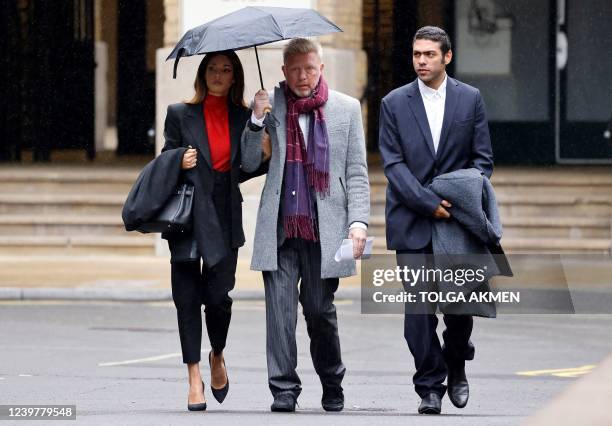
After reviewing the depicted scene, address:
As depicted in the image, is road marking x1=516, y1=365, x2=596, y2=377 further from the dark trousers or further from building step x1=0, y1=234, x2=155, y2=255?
building step x1=0, y1=234, x2=155, y2=255

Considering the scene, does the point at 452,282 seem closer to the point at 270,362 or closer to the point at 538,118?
the point at 270,362

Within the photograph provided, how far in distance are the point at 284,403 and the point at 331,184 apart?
44.9 inches

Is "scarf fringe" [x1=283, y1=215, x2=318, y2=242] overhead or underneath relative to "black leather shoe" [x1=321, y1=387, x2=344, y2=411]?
overhead

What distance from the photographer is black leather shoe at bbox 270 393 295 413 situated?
7957 mm

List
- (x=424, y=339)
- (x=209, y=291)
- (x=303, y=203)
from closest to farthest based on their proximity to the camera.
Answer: (x=303, y=203), (x=424, y=339), (x=209, y=291)

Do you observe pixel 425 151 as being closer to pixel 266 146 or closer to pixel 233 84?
pixel 266 146

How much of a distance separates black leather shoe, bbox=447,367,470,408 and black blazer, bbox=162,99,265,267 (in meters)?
1.32

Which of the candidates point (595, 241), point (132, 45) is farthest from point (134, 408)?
point (132, 45)

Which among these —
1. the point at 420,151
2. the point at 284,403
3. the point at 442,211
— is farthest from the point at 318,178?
the point at 284,403

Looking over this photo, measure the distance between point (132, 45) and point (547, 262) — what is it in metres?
12.2

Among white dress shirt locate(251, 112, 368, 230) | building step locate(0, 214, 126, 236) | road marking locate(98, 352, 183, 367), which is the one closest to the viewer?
white dress shirt locate(251, 112, 368, 230)

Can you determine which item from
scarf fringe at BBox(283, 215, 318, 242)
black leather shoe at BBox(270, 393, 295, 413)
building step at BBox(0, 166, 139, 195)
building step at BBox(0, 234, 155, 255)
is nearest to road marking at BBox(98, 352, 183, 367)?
black leather shoe at BBox(270, 393, 295, 413)

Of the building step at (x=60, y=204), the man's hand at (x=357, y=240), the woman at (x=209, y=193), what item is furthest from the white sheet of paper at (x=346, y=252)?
the building step at (x=60, y=204)

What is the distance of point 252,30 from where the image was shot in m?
7.89
